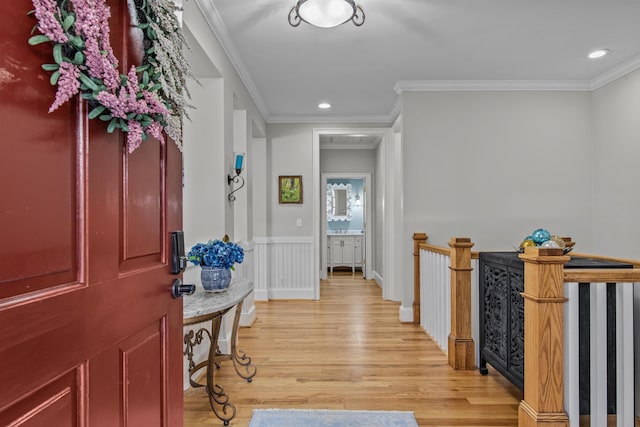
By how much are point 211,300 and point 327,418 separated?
0.90m

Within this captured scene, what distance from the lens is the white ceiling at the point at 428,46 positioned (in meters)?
2.60

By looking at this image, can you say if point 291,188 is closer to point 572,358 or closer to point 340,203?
point 340,203

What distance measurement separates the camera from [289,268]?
5320mm

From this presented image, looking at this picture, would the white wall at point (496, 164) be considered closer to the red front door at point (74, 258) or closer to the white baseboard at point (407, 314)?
the white baseboard at point (407, 314)

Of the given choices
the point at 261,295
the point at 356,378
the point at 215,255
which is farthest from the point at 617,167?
the point at 261,295

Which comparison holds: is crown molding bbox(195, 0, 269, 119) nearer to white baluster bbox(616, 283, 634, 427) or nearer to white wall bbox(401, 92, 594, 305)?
white wall bbox(401, 92, 594, 305)

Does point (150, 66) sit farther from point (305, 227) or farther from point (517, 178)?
point (305, 227)

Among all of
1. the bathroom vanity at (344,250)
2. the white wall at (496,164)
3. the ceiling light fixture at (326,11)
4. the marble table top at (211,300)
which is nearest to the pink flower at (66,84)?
the marble table top at (211,300)

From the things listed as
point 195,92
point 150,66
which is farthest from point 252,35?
point 150,66

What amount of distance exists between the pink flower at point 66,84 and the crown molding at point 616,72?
4.20 m

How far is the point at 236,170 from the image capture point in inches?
133

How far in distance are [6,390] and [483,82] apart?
167 inches

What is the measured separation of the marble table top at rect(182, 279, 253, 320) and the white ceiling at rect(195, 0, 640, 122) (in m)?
1.72

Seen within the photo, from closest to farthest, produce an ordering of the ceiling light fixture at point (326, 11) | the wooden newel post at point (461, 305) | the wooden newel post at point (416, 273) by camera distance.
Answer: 1. the ceiling light fixture at point (326, 11)
2. the wooden newel post at point (461, 305)
3. the wooden newel post at point (416, 273)
